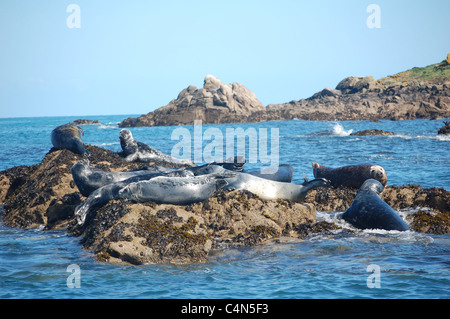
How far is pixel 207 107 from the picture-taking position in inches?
2913

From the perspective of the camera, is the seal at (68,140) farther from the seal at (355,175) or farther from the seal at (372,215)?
the seal at (372,215)

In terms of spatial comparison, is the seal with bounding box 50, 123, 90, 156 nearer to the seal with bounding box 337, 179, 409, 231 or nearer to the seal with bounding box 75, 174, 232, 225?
the seal with bounding box 75, 174, 232, 225

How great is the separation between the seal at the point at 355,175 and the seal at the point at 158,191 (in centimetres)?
355

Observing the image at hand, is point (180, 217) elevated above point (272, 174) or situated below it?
below

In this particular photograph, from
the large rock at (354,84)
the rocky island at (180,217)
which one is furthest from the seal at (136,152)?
the large rock at (354,84)

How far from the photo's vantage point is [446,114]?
2502 inches

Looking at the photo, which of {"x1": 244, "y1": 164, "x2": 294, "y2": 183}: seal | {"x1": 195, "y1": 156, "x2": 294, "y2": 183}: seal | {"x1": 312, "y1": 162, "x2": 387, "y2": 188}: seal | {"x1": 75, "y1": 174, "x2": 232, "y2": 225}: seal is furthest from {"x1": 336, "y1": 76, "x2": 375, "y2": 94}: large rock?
{"x1": 75, "y1": 174, "x2": 232, "y2": 225}: seal

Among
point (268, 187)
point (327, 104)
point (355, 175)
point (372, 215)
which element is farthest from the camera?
point (327, 104)

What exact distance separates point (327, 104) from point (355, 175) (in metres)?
70.7

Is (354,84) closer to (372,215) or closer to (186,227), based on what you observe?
(372,215)

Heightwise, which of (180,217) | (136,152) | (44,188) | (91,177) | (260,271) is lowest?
(260,271)

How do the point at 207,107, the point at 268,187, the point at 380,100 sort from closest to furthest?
the point at 268,187 < the point at 207,107 < the point at 380,100

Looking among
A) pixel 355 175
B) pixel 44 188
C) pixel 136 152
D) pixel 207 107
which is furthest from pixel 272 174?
pixel 207 107
